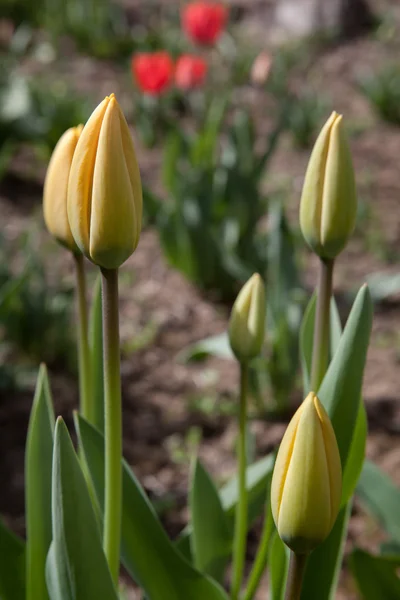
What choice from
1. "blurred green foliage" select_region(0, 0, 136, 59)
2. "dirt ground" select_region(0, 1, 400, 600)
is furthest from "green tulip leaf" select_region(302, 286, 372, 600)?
"blurred green foliage" select_region(0, 0, 136, 59)

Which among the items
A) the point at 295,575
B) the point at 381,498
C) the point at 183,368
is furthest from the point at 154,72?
the point at 295,575

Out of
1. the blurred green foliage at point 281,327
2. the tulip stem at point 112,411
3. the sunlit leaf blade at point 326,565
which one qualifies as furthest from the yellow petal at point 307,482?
the blurred green foliage at point 281,327

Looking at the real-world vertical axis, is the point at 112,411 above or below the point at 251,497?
above

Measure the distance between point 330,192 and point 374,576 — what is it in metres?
0.62

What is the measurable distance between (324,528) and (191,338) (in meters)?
1.83

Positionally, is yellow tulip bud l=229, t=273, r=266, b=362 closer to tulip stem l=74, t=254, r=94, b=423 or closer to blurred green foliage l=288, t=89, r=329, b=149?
tulip stem l=74, t=254, r=94, b=423

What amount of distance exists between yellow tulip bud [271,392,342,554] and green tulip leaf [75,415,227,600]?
0.33 metres

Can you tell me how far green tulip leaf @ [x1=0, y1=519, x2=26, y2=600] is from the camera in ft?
3.43

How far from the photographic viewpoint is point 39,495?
3.27 feet

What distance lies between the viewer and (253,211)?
260 cm

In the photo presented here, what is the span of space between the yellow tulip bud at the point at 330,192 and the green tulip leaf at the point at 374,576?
0.52 meters

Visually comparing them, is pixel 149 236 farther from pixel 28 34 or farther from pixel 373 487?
pixel 28 34

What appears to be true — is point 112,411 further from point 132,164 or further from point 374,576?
point 374,576

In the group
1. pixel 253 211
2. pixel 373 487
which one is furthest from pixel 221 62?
pixel 373 487
